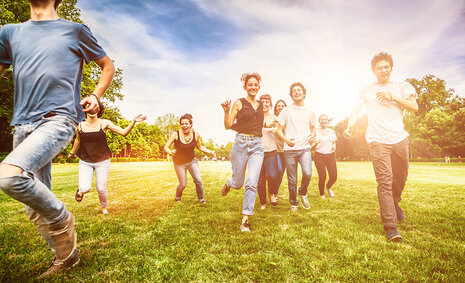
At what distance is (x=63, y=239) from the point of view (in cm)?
246

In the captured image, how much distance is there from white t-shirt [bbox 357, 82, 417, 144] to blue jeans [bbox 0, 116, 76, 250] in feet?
14.8

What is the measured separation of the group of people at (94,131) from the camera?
7.32 ft

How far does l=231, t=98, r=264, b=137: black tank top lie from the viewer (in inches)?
177

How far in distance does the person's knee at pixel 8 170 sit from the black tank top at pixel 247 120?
3.16 meters

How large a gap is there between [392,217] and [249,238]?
224 cm

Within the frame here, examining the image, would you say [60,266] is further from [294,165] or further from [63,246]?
[294,165]

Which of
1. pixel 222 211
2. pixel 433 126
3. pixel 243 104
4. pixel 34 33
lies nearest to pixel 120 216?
pixel 222 211

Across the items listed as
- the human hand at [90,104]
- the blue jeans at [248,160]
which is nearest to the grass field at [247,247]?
the blue jeans at [248,160]

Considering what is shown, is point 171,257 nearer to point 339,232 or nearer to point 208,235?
point 208,235

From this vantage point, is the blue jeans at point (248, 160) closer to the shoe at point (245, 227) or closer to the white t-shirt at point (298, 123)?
the shoe at point (245, 227)

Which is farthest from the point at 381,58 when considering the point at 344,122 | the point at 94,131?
the point at 344,122

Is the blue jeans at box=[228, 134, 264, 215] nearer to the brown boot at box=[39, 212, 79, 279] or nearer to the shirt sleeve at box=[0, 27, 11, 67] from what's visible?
the brown boot at box=[39, 212, 79, 279]

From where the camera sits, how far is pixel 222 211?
5645 mm

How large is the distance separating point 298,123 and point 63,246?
16.5 feet
